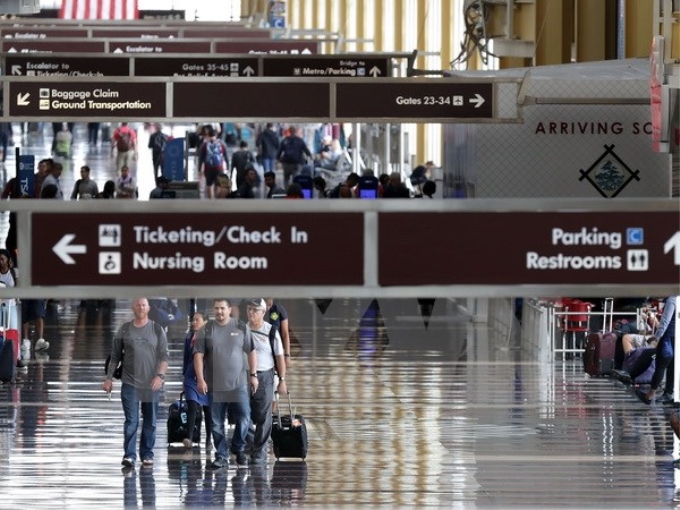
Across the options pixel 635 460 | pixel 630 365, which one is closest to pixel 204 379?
pixel 635 460

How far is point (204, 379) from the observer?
48.0 ft

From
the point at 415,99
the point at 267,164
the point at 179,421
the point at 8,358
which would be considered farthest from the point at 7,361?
the point at 267,164

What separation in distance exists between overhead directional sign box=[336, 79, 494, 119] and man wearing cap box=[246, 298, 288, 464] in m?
3.24

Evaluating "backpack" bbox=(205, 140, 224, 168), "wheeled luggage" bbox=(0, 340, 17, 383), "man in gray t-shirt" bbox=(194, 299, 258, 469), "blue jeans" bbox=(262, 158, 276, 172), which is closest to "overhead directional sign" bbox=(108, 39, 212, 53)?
"backpack" bbox=(205, 140, 224, 168)

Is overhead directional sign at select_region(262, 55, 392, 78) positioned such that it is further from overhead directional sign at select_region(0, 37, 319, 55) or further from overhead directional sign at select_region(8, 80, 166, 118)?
A: overhead directional sign at select_region(0, 37, 319, 55)

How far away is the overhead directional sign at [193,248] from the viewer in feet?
→ 26.4

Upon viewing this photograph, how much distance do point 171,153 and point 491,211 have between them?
29875mm

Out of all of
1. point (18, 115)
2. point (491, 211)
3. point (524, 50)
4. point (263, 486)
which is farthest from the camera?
point (524, 50)

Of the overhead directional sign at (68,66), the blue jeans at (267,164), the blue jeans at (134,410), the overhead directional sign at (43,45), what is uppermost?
the overhead directional sign at (43,45)

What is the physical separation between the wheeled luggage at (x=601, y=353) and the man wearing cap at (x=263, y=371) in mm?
5664

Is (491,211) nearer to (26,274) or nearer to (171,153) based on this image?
(26,274)

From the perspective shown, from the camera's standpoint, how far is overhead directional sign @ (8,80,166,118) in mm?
17750

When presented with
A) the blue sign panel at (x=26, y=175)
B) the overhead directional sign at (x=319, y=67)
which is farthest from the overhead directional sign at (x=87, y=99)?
the blue sign panel at (x=26, y=175)

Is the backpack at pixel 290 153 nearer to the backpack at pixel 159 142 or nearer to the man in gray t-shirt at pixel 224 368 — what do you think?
the backpack at pixel 159 142
